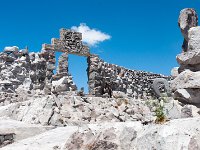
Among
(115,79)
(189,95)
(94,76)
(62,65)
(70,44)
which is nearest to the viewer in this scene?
(189,95)

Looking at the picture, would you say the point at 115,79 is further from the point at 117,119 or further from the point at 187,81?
the point at 187,81

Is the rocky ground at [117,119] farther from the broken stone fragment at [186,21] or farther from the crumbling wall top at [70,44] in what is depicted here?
the crumbling wall top at [70,44]

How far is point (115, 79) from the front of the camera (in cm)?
2081

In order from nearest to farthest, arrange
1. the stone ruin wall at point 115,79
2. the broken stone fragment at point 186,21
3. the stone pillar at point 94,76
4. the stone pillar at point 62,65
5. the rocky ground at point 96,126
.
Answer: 1. the rocky ground at point 96,126
2. the broken stone fragment at point 186,21
3. the stone pillar at point 62,65
4. the stone pillar at point 94,76
5. the stone ruin wall at point 115,79

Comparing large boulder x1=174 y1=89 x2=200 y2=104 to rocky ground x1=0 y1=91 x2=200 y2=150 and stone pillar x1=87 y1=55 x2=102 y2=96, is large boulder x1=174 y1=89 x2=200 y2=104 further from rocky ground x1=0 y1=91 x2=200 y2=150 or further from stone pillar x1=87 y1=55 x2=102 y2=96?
stone pillar x1=87 y1=55 x2=102 y2=96

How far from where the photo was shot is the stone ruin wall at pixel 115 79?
19812 millimetres

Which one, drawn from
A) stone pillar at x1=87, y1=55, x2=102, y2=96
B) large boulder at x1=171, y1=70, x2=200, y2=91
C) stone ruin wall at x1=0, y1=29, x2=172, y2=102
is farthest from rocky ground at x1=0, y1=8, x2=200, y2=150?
stone pillar at x1=87, y1=55, x2=102, y2=96

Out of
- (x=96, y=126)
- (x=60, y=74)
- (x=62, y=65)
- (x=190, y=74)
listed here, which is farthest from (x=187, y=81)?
(x=62, y=65)

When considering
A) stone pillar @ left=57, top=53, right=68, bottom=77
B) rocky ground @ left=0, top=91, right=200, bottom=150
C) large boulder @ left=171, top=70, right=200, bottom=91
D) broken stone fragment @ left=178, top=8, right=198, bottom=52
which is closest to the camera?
rocky ground @ left=0, top=91, right=200, bottom=150

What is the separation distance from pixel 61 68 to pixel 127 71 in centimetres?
558

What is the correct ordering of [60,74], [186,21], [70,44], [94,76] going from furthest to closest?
[94,76], [70,44], [60,74], [186,21]

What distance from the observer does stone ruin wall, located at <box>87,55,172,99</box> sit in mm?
19812

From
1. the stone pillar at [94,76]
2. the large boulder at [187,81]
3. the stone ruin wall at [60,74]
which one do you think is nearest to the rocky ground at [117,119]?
the large boulder at [187,81]

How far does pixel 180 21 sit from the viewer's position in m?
7.26
